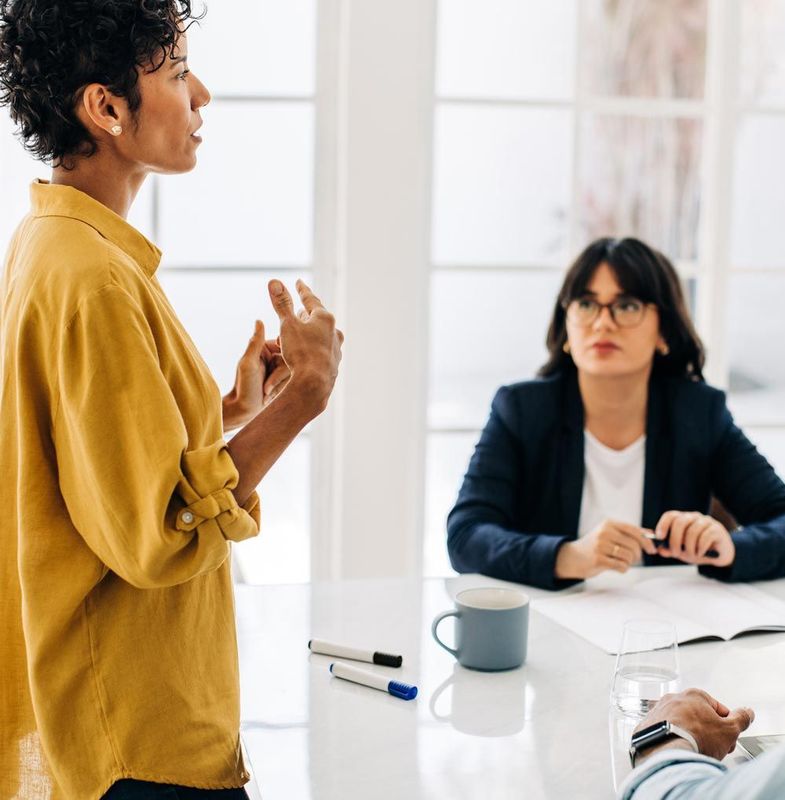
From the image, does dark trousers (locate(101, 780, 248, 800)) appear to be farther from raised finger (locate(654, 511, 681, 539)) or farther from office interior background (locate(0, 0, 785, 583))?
office interior background (locate(0, 0, 785, 583))

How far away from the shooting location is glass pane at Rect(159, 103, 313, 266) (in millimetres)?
2633

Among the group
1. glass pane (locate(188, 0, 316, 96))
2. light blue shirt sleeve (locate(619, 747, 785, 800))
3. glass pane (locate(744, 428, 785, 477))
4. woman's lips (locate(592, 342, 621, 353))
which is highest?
glass pane (locate(188, 0, 316, 96))

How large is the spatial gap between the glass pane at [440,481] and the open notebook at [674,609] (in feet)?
3.83

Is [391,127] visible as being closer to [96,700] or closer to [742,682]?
[742,682]

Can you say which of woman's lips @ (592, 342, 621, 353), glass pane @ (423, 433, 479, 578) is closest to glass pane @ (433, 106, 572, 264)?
glass pane @ (423, 433, 479, 578)

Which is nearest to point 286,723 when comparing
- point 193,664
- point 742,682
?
point 193,664

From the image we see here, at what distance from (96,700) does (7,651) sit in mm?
123

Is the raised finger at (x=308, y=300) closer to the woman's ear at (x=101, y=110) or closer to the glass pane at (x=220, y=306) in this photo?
the woman's ear at (x=101, y=110)

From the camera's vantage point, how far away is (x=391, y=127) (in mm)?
2623

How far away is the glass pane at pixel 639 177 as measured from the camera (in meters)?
2.82

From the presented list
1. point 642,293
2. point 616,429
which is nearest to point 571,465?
point 616,429

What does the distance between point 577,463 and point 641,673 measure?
1015 millimetres

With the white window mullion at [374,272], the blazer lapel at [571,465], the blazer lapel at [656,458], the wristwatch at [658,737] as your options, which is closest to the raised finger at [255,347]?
the wristwatch at [658,737]

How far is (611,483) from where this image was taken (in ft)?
7.09
